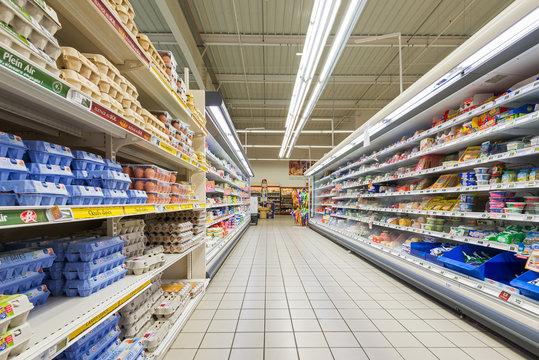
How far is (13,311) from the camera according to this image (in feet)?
2.66

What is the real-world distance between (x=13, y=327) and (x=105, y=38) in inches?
64.1

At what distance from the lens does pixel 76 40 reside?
1.60 meters

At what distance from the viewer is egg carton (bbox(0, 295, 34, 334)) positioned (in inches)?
30.5

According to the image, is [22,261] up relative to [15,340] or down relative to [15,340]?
up

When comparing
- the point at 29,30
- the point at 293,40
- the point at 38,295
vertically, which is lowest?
the point at 38,295

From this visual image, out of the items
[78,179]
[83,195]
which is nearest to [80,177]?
[78,179]

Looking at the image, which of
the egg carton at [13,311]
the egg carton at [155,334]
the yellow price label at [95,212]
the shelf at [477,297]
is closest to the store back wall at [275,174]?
the shelf at [477,297]

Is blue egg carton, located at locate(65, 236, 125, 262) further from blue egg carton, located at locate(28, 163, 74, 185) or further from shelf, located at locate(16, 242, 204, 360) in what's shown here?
blue egg carton, located at locate(28, 163, 74, 185)

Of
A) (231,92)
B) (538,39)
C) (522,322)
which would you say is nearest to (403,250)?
(522,322)

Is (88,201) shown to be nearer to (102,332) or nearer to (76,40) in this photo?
(102,332)

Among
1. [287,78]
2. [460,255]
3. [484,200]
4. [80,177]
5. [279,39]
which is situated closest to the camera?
[80,177]

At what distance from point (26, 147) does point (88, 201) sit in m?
0.33

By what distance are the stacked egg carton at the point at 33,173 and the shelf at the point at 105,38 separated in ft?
2.52

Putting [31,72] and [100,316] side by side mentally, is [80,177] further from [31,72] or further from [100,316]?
[100,316]
